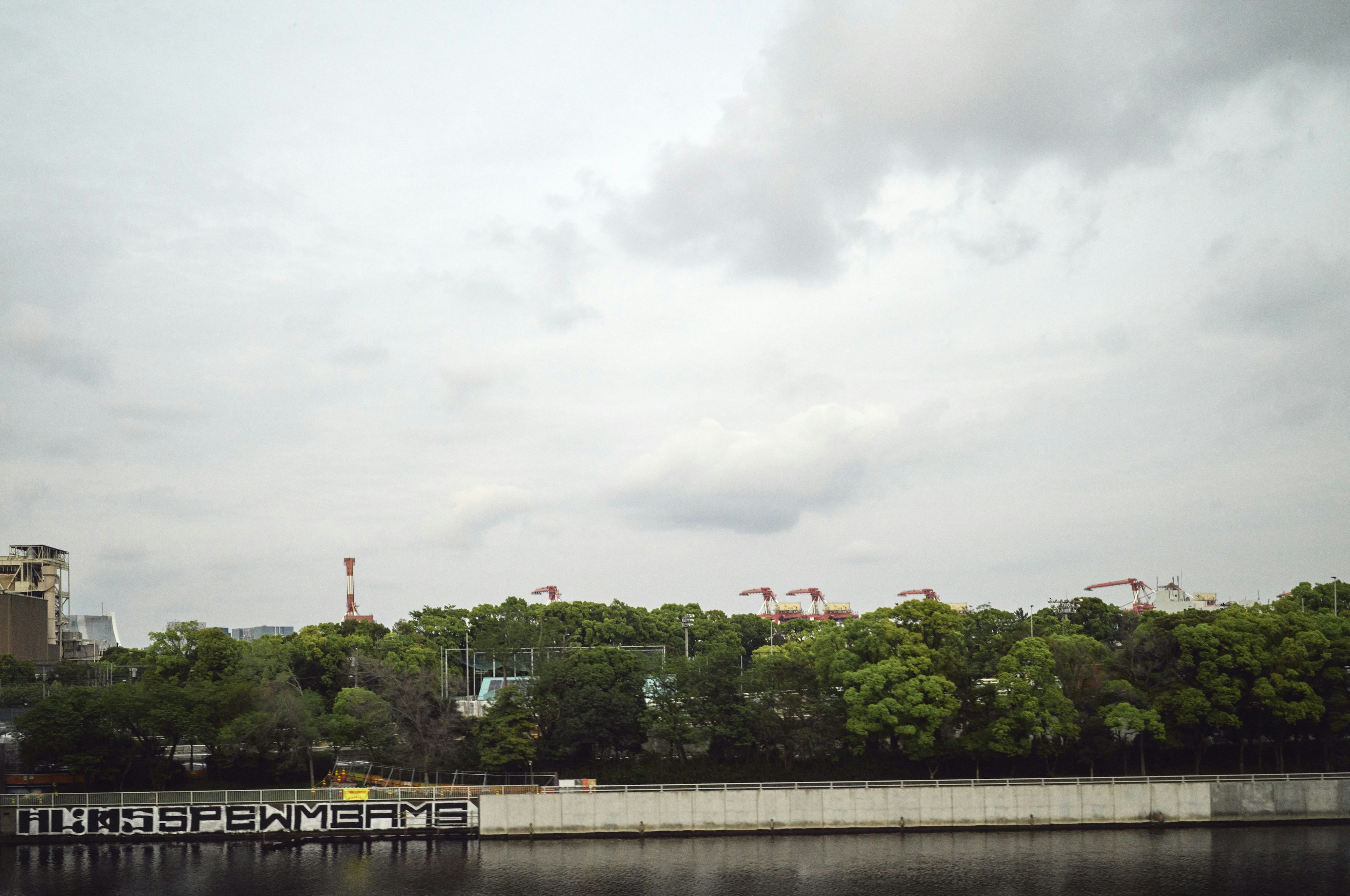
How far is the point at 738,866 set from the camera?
55969 millimetres

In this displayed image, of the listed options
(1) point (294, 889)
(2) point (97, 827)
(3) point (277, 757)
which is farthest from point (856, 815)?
(2) point (97, 827)

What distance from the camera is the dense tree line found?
68438 millimetres

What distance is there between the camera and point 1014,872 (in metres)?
53.2

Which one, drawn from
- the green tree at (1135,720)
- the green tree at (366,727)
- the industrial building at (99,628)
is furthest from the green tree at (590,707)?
the industrial building at (99,628)

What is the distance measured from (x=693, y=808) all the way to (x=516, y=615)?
200ft

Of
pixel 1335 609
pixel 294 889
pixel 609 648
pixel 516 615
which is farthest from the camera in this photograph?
pixel 516 615

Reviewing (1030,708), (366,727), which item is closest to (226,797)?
(366,727)

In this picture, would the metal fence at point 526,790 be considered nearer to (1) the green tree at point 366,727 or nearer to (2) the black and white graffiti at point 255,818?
(2) the black and white graffiti at point 255,818

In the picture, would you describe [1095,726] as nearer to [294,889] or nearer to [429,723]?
[429,723]

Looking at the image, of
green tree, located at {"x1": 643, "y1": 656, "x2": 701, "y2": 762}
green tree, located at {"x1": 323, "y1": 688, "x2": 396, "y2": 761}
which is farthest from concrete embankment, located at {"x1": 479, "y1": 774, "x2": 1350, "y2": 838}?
green tree, located at {"x1": 323, "y1": 688, "x2": 396, "y2": 761}

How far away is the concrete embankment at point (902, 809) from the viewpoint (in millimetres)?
65375

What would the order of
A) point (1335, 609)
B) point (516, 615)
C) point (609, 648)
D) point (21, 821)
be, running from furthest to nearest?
point (516, 615)
point (1335, 609)
point (609, 648)
point (21, 821)

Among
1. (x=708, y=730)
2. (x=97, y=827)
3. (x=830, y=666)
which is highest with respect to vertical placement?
(x=830, y=666)

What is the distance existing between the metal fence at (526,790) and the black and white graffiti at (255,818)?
1.31 feet
